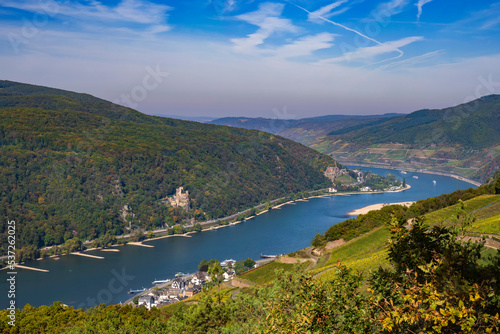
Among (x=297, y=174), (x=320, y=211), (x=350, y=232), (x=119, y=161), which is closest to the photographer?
(x=350, y=232)

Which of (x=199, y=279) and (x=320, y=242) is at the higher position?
(x=320, y=242)

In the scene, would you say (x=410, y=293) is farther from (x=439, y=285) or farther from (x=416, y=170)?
(x=416, y=170)

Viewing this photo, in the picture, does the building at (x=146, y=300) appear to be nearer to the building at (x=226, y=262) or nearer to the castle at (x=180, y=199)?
the building at (x=226, y=262)

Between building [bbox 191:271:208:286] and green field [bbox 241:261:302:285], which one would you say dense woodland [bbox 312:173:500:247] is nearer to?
green field [bbox 241:261:302:285]

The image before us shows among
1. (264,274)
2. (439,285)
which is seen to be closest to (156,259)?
(264,274)

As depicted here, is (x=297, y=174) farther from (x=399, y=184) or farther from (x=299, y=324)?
(x=299, y=324)

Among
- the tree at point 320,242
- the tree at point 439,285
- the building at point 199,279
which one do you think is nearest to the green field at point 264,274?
the tree at point 320,242

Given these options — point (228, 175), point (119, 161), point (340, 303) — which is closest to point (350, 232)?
point (340, 303)
